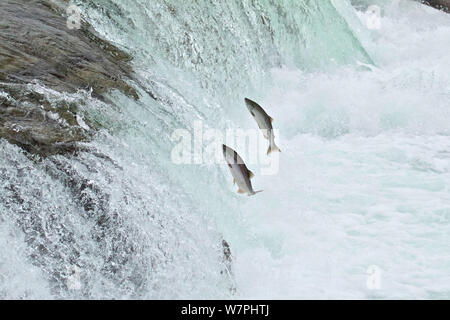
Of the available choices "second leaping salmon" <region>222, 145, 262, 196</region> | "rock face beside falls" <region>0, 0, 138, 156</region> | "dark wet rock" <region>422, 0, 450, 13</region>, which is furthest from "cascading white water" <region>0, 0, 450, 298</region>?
"dark wet rock" <region>422, 0, 450, 13</region>

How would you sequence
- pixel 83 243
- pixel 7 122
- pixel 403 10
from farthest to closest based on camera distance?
pixel 403 10 → pixel 7 122 → pixel 83 243

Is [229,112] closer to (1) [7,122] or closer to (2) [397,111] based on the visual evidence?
(2) [397,111]

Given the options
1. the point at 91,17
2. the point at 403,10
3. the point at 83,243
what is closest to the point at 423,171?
the point at 91,17

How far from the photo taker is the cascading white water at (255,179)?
307 cm

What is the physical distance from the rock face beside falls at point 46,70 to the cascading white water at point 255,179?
0.35ft

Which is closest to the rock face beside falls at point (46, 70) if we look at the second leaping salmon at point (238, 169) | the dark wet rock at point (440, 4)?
the second leaping salmon at point (238, 169)

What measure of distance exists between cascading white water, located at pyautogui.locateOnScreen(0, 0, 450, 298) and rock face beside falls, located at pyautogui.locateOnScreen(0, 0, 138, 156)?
0.35ft

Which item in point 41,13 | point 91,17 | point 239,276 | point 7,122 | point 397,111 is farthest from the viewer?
point 397,111

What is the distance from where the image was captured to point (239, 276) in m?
3.71

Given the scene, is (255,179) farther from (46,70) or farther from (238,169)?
(238,169)

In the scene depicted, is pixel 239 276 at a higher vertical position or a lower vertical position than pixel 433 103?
lower

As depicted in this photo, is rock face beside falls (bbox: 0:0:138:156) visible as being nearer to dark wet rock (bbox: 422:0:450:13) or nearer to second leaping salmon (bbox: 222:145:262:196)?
second leaping salmon (bbox: 222:145:262:196)

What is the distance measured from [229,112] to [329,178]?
1321mm

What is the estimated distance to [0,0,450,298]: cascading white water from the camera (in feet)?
10.1
